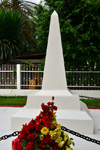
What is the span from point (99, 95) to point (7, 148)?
250 inches

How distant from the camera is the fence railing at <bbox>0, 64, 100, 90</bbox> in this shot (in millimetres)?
8078

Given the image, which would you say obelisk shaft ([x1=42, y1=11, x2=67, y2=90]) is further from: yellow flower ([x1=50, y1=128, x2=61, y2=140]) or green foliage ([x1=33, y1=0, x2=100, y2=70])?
green foliage ([x1=33, y1=0, x2=100, y2=70])

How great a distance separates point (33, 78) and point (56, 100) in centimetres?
535

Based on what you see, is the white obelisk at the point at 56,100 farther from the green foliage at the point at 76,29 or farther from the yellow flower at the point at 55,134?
the green foliage at the point at 76,29

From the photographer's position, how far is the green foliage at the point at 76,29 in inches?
288

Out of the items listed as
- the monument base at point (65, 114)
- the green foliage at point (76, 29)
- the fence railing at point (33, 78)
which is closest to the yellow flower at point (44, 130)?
the monument base at point (65, 114)

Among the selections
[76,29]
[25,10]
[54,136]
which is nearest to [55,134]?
[54,136]

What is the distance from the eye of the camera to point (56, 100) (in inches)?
127

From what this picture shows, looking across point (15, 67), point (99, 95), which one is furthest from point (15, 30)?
point (99, 95)

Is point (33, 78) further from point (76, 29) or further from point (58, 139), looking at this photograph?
point (58, 139)

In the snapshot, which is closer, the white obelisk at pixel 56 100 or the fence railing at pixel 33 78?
the white obelisk at pixel 56 100

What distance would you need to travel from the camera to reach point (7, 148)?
7.49 ft

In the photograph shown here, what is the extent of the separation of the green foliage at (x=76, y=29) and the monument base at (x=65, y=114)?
4.48 meters

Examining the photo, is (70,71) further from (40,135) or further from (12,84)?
(40,135)
